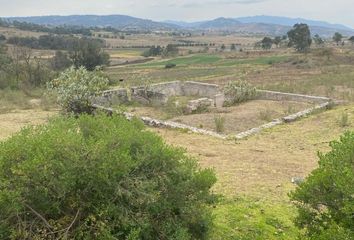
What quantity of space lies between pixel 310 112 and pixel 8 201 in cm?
1392

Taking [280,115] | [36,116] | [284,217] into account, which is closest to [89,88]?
[36,116]

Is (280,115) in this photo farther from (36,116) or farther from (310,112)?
(36,116)

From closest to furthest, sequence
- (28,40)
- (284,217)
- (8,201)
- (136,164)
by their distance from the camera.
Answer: (8,201) → (136,164) → (284,217) → (28,40)

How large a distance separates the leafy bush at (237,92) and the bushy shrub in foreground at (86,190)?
1479 centimetres

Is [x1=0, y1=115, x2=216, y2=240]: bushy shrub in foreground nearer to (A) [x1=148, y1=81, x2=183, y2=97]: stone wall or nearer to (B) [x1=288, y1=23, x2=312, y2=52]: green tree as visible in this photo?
(A) [x1=148, y1=81, x2=183, y2=97]: stone wall

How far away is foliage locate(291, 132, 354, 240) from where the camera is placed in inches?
194

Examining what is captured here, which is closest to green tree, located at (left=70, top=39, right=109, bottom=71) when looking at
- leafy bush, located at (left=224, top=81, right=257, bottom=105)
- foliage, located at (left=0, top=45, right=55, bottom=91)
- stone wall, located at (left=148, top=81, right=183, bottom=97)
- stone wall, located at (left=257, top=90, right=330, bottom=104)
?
foliage, located at (left=0, top=45, right=55, bottom=91)

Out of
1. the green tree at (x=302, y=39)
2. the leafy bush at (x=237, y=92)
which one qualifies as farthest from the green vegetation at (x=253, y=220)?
the green tree at (x=302, y=39)

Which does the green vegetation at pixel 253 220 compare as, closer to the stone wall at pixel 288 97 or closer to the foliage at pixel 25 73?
the stone wall at pixel 288 97

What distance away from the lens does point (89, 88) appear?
683 inches

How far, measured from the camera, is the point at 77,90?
16.9 meters

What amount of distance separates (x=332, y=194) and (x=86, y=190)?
287 cm

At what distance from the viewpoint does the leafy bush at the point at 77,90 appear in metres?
16.8

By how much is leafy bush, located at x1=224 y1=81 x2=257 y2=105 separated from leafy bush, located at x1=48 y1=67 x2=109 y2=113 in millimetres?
5837
